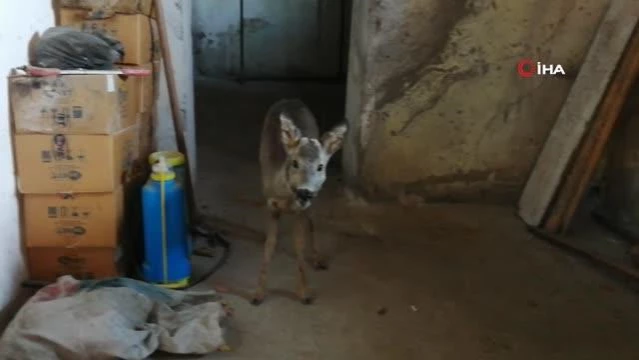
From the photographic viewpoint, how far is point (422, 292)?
263 centimetres

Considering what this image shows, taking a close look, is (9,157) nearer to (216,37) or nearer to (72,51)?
(72,51)

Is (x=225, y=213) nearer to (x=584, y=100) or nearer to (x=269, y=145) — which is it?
(x=269, y=145)

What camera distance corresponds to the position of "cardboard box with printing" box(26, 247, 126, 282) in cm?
241

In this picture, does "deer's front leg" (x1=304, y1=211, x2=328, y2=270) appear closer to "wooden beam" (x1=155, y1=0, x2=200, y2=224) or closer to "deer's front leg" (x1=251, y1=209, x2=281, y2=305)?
"deer's front leg" (x1=251, y1=209, x2=281, y2=305)

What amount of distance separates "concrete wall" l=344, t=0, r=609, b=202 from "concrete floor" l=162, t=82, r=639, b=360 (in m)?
0.19

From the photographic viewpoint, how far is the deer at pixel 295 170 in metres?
2.25

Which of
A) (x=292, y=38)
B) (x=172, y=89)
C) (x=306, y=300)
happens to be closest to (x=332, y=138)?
(x=306, y=300)

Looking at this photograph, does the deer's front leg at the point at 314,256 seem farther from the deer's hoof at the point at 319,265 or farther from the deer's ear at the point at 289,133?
the deer's ear at the point at 289,133

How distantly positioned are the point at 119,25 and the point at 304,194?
1025 mm

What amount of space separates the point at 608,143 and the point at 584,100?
0.90 ft

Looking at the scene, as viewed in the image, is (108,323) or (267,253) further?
(267,253)

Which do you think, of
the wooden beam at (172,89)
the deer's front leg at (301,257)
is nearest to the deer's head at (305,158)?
the deer's front leg at (301,257)

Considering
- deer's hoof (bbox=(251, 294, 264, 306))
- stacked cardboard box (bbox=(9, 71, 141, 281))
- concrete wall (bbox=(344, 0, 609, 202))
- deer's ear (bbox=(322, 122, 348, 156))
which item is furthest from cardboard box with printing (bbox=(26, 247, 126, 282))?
concrete wall (bbox=(344, 0, 609, 202))

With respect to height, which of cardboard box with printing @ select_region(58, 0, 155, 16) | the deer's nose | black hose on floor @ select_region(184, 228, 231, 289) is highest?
cardboard box with printing @ select_region(58, 0, 155, 16)
